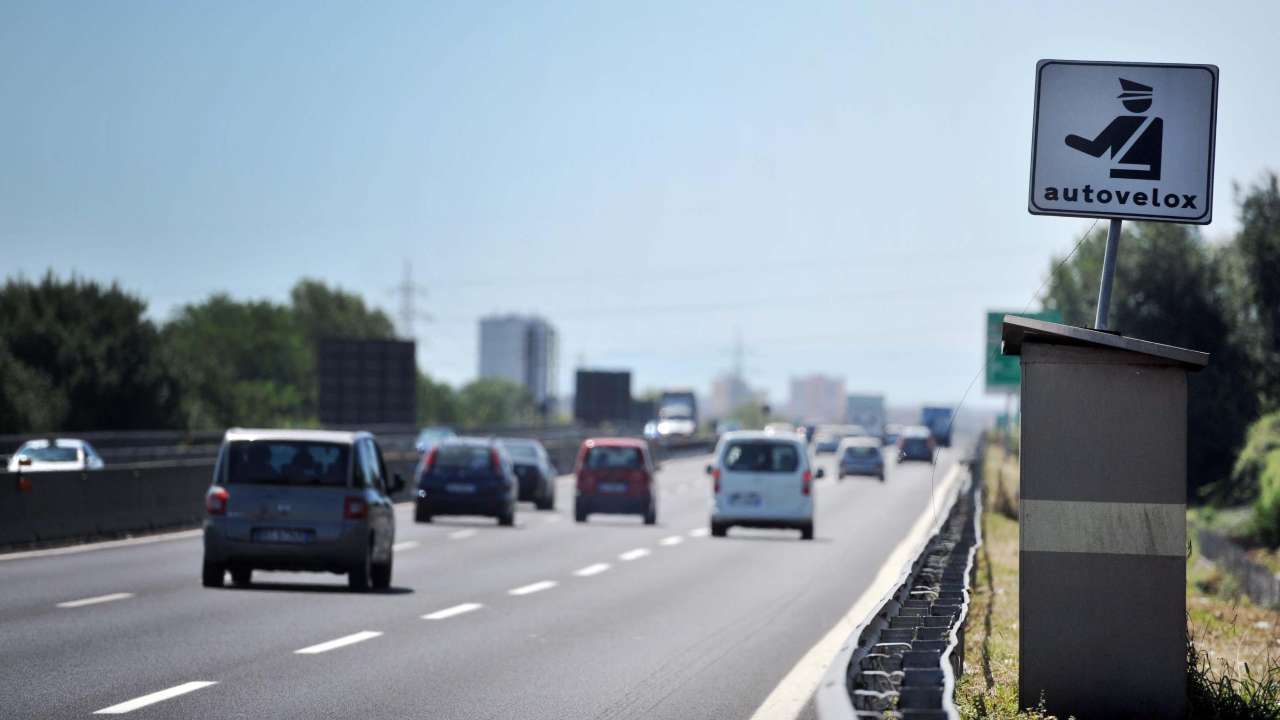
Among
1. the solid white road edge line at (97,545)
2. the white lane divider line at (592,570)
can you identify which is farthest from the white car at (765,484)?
the solid white road edge line at (97,545)

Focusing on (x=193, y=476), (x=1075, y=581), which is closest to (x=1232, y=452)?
(x=193, y=476)

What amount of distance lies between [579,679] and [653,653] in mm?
1793

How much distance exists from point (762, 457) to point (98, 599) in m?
16.2

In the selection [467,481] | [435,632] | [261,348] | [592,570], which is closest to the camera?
[435,632]

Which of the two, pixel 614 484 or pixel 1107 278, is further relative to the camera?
pixel 614 484

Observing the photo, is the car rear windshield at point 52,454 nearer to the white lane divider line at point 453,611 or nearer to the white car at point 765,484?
the white car at point 765,484

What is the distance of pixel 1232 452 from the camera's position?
58375mm

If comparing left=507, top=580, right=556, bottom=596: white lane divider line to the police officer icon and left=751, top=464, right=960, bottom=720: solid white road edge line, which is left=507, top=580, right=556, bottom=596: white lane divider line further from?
the police officer icon

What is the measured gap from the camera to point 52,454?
40.8m

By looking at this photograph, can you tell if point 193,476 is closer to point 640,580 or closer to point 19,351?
point 640,580

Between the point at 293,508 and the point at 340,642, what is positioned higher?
the point at 293,508

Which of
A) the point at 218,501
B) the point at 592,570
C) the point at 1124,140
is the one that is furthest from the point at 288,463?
the point at 1124,140

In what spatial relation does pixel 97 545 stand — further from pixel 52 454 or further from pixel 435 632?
pixel 52 454

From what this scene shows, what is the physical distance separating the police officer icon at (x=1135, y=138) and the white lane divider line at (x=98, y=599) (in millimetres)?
10208
